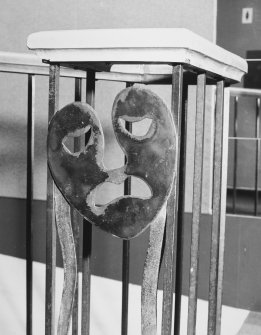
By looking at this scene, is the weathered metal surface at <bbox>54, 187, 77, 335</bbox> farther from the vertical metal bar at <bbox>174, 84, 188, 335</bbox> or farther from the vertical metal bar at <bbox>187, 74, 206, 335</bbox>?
the vertical metal bar at <bbox>174, 84, 188, 335</bbox>

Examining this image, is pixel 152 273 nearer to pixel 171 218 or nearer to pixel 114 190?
pixel 171 218

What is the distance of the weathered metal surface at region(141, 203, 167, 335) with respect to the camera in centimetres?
109

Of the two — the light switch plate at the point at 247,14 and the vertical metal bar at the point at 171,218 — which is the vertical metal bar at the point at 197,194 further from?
the light switch plate at the point at 247,14

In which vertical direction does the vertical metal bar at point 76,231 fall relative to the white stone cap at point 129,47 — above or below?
below

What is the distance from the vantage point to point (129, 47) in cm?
109

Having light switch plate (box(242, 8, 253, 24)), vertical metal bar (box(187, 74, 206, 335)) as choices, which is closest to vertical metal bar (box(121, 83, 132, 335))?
vertical metal bar (box(187, 74, 206, 335))

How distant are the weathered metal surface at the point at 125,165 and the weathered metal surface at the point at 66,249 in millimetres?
Result: 41

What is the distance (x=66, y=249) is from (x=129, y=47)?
457mm

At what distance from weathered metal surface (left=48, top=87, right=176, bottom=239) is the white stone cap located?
0.25 feet

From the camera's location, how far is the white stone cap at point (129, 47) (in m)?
1.06

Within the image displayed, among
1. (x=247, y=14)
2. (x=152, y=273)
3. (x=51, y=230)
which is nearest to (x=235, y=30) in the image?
(x=247, y=14)

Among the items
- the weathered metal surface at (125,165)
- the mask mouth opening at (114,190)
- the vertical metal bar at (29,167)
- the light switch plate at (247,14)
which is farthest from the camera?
the light switch plate at (247,14)

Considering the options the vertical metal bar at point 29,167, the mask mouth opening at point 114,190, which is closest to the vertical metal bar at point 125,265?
the vertical metal bar at point 29,167

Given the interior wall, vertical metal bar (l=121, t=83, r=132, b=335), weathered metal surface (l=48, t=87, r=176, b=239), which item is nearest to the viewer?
weathered metal surface (l=48, t=87, r=176, b=239)
